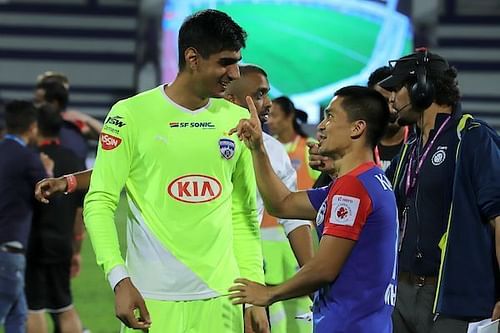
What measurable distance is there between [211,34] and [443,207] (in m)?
1.35

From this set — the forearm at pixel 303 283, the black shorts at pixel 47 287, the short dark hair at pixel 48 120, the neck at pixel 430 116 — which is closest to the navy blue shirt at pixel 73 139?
the short dark hair at pixel 48 120

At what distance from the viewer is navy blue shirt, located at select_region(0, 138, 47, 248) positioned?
7.12 metres

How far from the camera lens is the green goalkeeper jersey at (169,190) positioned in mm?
3844

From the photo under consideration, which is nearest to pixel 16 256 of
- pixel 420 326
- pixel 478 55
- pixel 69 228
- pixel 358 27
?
pixel 69 228

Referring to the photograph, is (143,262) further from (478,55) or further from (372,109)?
(478,55)

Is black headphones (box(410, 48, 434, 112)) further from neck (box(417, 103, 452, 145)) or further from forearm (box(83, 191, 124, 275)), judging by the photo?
forearm (box(83, 191, 124, 275))

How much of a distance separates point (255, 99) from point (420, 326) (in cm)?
133

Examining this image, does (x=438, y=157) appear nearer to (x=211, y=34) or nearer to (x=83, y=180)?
(x=211, y=34)

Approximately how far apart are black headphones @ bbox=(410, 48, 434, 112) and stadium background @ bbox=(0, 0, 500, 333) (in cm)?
1483

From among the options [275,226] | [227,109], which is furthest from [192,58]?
[275,226]

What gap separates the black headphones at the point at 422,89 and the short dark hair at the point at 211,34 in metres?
0.96

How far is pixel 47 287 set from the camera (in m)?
7.65

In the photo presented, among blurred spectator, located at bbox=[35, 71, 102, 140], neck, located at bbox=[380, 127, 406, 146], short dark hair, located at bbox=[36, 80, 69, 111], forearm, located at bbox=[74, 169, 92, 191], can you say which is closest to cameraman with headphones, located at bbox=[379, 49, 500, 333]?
neck, located at bbox=[380, 127, 406, 146]

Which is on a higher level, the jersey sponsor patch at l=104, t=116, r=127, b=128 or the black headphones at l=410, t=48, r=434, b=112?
the black headphones at l=410, t=48, r=434, b=112
